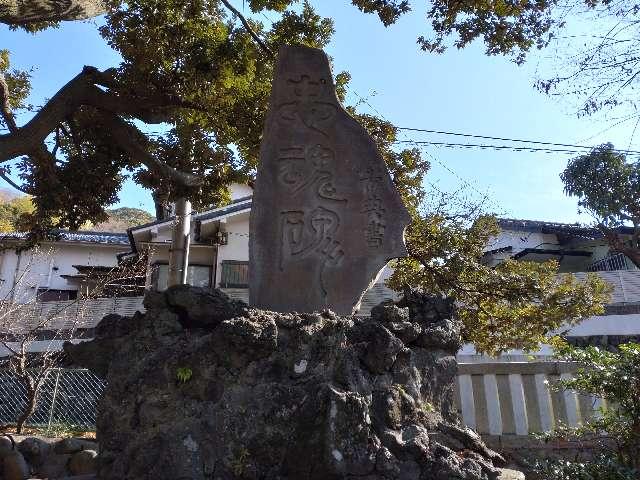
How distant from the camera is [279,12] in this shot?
276 inches

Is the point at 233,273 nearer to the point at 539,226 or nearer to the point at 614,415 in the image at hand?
the point at 539,226

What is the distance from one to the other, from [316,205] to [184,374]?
6.79 feet

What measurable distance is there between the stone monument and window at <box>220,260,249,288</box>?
40.6ft

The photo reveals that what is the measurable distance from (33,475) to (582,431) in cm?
542

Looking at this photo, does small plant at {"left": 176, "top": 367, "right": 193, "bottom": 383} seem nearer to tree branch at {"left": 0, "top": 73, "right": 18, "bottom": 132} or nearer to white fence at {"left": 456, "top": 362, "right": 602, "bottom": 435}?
white fence at {"left": 456, "top": 362, "right": 602, "bottom": 435}

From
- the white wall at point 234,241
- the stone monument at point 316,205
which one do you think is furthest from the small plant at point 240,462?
the white wall at point 234,241

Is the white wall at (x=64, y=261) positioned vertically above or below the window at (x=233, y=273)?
above

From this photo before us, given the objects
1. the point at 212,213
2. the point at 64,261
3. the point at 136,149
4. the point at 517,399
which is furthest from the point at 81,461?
the point at 64,261

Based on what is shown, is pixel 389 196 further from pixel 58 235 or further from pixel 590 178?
pixel 590 178

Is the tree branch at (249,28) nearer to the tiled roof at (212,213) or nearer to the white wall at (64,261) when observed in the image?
the tiled roof at (212,213)

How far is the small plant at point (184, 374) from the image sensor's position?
279 cm

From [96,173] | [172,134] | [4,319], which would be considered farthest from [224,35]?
[4,319]

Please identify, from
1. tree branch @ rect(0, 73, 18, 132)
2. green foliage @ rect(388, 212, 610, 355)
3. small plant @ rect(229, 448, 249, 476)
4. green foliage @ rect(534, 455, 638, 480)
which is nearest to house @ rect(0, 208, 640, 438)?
green foliage @ rect(388, 212, 610, 355)

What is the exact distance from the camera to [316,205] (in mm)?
4477
